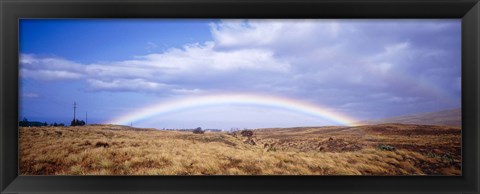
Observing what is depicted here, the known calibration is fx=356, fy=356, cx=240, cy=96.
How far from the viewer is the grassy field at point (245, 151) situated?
199 centimetres

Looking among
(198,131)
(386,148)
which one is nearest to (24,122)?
(198,131)

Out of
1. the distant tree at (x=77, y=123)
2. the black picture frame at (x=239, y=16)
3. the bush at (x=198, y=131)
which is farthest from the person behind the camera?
the bush at (x=198, y=131)

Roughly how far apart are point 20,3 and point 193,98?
40.9 inches

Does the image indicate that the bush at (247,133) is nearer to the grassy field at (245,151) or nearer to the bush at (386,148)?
the grassy field at (245,151)

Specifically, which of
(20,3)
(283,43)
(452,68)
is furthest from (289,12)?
(20,3)

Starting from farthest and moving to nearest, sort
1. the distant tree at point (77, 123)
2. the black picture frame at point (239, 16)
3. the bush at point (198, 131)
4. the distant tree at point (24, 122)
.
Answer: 1. the bush at point (198, 131)
2. the distant tree at point (77, 123)
3. the distant tree at point (24, 122)
4. the black picture frame at point (239, 16)

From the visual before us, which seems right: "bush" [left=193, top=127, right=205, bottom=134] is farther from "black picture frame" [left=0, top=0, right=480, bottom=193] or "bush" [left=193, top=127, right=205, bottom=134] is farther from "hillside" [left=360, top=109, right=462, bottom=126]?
"hillside" [left=360, top=109, right=462, bottom=126]

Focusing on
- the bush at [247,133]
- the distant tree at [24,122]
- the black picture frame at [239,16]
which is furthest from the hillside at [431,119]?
the distant tree at [24,122]

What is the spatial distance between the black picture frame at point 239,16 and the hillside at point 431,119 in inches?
6.0

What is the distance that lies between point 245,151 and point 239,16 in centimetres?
81

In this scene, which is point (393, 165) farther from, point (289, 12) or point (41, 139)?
point (41, 139)

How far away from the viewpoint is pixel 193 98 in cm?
221

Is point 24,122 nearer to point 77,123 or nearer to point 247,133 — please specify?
point 77,123

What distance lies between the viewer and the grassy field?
1991mm
